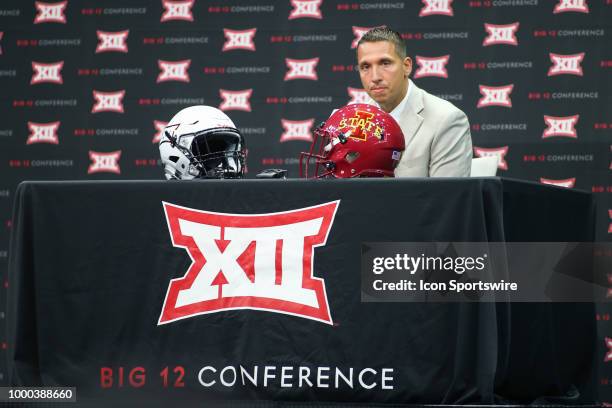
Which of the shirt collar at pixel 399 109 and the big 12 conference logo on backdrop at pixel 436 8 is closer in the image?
the shirt collar at pixel 399 109

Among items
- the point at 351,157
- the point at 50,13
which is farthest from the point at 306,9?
the point at 351,157

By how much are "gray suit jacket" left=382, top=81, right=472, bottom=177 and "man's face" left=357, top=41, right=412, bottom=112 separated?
81mm

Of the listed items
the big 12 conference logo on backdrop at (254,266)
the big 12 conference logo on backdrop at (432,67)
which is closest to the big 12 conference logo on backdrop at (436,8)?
the big 12 conference logo on backdrop at (432,67)

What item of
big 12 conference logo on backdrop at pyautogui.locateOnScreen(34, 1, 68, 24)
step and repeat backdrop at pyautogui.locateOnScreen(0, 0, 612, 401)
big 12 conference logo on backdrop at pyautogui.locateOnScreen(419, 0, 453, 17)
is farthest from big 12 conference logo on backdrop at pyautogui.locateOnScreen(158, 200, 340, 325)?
big 12 conference logo on backdrop at pyautogui.locateOnScreen(34, 1, 68, 24)

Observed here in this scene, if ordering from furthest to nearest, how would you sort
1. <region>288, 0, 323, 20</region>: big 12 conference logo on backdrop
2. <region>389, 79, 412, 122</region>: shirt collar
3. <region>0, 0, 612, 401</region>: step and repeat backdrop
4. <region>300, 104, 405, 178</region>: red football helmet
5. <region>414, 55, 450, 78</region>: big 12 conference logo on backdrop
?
<region>288, 0, 323, 20</region>: big 12 conference logo on backdrop → <region>414, 55, 450, 78</region>: big 12 conference logo on backdrop → <region>0, 0, 612, 401</region>: step and repeat backdrop → <region>389, 79, 412, 122</region>: shirt collar → <region>300, 104, 405, 178</region>: red football helmet

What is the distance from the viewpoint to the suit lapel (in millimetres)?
2889

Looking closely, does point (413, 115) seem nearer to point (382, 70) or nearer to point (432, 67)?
point (382, 70)

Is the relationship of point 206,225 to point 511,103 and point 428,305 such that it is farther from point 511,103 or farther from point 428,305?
point 511,103

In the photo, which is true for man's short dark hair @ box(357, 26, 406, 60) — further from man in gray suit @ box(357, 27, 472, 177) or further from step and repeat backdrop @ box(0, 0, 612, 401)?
step and repeat backdrop @ box(0, 0, 612, 401)

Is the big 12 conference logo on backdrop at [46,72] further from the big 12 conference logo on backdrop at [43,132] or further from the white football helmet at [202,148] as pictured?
the white football helmet at [202,148]

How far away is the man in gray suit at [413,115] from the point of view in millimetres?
2826

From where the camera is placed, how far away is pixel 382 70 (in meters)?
2.90

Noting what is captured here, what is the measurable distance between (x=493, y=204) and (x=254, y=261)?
0.60 metres

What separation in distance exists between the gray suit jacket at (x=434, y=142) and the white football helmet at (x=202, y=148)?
1.75ft
